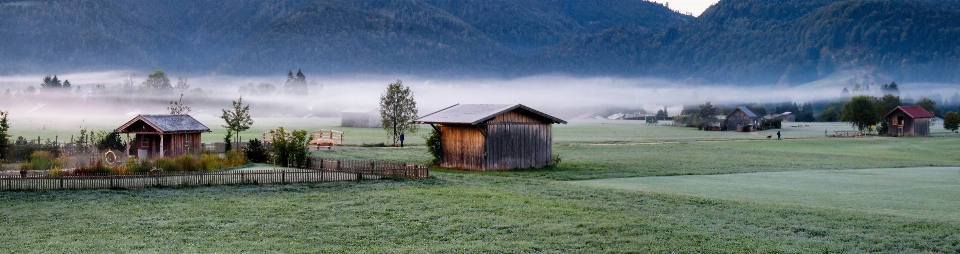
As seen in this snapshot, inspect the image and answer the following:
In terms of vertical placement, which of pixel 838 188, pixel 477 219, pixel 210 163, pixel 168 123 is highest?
pixel 168 123

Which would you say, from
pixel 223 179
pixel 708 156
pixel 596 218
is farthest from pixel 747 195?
pixel 708 156

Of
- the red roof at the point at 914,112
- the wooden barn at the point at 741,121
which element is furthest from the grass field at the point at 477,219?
→ the wooden barn at the point at 741,121

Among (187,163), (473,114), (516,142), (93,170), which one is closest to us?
(93,170)

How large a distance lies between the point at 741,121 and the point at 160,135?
4085 inches

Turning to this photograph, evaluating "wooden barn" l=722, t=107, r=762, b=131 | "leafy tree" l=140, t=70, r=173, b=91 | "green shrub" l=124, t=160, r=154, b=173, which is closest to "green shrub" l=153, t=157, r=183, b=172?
"green shrub" l=124, t=160, r=154, b=173

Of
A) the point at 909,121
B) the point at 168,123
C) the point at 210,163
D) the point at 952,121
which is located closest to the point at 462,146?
the point at 210,163

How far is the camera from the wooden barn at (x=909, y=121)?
3777 inches

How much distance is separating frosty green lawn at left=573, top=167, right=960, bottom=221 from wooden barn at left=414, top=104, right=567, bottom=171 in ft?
24.7

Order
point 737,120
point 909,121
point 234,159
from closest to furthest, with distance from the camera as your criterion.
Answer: point 234,159, point 909,121, point 737,120

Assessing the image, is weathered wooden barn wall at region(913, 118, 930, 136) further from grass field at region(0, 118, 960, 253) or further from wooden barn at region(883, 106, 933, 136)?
grass field at region(0, 118, 960, 253)

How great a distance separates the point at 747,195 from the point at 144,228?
843 inches

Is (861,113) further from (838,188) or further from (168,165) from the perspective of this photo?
(168,165)

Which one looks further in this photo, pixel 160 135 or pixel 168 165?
pixel 160 135

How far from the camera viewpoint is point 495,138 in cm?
4359
